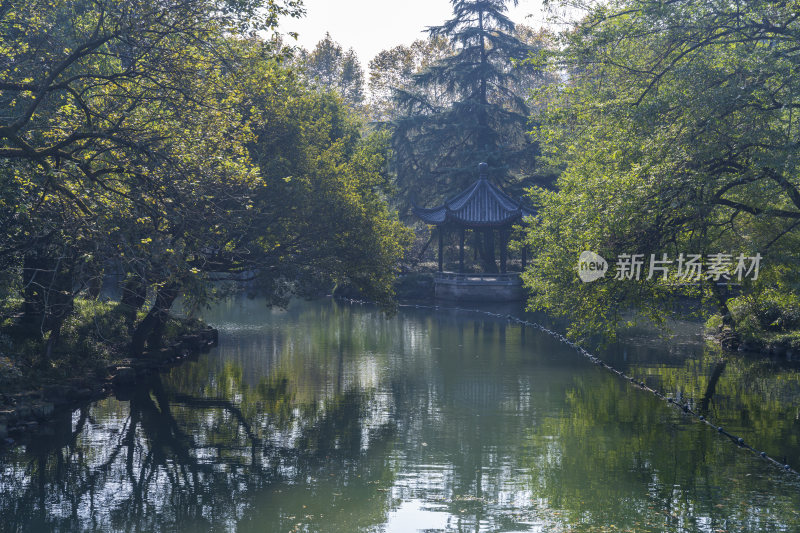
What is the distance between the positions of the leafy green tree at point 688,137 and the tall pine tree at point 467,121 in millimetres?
29907

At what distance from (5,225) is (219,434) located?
5532 millimetres

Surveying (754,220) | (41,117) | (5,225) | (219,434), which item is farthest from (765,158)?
(5,225)

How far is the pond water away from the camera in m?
10.2

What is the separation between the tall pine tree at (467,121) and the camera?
46.8 metres

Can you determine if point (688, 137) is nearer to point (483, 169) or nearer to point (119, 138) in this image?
point (119, 138)

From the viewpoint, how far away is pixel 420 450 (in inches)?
528

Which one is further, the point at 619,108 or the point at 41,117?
the point at 619,108

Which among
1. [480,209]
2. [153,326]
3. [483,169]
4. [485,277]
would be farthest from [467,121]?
[153,326]

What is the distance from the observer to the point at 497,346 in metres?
26.3

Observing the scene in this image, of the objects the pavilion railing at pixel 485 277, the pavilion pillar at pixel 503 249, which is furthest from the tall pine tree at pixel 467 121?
the pavilion railing at pixel 485 277

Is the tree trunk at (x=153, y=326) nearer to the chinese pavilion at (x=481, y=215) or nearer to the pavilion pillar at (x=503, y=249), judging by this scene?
the chinese pavilion at (x=481, y=215)

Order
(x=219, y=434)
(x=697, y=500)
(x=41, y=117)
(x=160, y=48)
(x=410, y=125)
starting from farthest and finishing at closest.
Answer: (x=410, y=125) < (x=219, y=434) < (x=41, y=117) < (x=160, y=48) < (x=697, y=500)

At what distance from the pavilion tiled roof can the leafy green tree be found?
974 inches

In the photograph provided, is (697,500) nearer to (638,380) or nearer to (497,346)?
(638,380)
